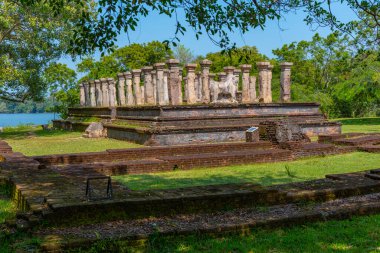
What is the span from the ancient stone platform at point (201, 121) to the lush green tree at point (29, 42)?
4541mm

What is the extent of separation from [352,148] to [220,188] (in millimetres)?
9133

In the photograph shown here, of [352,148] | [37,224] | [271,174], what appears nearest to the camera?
[37,224]

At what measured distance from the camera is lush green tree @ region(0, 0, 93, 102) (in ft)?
71.4

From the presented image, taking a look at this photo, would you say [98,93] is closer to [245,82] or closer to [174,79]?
[245,82]

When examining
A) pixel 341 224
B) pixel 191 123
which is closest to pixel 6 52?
pixel 191 123

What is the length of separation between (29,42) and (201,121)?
10.4 metres

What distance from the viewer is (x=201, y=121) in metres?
18.4

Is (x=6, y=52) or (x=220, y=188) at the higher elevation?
(x=6, y=52)

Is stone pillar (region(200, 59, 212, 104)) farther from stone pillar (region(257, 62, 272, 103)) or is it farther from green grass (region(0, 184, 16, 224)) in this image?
green grass (region(0, 184, 16, 224))

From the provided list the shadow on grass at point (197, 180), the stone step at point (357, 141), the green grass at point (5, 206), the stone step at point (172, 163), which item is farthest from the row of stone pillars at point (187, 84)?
the green grass at point (5, 206)

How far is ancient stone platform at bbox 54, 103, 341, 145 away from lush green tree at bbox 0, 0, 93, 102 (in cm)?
454

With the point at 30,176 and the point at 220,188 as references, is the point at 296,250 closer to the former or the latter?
the point at 220,188

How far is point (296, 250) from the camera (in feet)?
14.9

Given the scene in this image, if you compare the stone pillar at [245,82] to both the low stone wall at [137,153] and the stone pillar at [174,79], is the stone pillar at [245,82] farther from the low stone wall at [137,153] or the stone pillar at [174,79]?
the low stone wall at [137,153]
